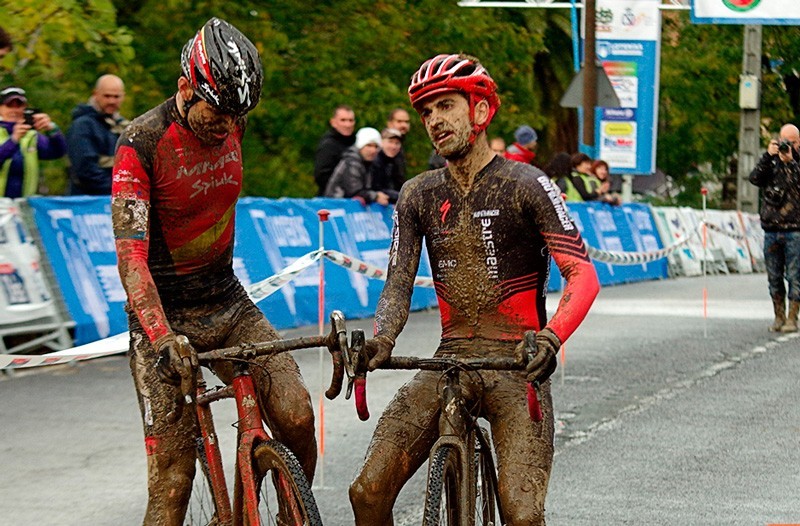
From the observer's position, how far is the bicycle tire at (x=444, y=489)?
472 centimetres

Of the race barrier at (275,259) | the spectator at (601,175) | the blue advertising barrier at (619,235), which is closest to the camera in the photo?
the race barrier at (275,259)

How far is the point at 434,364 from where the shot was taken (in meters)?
4.95

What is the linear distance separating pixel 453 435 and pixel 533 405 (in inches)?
10.6

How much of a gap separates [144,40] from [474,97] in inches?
677

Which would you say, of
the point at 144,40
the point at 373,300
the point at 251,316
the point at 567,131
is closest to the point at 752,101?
the point at 567,131

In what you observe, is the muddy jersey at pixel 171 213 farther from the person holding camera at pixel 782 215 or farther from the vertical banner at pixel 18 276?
the person holding camera at pixel 782 215

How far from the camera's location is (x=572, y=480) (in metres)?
8.33

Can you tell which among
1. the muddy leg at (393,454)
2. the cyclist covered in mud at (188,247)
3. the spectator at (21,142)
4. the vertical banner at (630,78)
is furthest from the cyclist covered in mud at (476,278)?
the vertical banner at (630,78)

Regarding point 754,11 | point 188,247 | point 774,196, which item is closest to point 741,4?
point 754,11

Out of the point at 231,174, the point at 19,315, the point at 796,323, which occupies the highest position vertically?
the point at 231,174

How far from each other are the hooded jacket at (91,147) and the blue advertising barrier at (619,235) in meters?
9.07

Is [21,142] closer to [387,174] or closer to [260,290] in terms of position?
Result: [260,290]

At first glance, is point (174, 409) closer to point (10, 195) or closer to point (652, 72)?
point (10, 195)

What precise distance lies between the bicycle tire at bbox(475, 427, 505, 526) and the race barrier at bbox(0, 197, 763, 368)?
2.45 metres
